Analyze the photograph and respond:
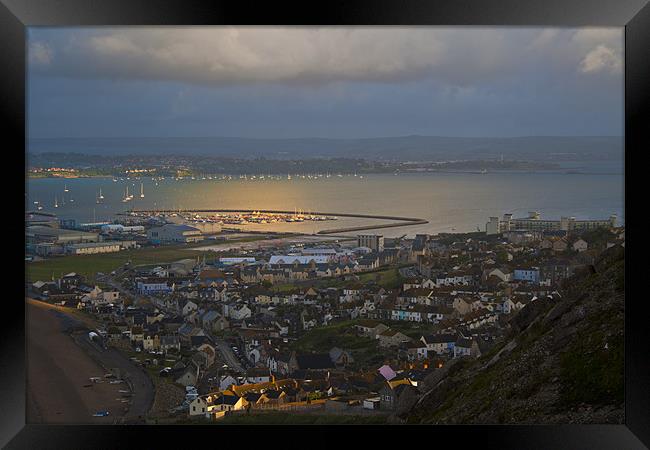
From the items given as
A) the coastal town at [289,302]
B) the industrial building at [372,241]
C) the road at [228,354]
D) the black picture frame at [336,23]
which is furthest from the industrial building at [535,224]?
the black picture frame at [336,23]

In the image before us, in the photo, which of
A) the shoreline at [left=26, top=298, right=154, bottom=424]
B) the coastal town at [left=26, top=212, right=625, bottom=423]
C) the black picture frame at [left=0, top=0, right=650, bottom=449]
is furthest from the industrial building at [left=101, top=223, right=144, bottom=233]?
the black picture frame at [left=0, top=0, right=650, bottom=449]

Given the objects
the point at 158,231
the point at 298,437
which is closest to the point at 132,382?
the point at 158,231

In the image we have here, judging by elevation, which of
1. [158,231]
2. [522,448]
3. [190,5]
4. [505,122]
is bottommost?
[522,448]

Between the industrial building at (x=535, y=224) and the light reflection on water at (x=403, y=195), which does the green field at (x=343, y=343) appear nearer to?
the light reflection on water at (x=403, y=195)

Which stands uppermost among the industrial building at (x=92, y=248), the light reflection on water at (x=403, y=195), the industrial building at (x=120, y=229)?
the light reflection on water at (x=403, y=195)

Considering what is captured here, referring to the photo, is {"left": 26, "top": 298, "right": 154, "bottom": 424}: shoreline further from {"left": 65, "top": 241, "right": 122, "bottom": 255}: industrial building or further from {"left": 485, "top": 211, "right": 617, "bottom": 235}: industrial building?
{"left": 485, "top": 211, "right": 617, "bottom": 235}: industrial building
